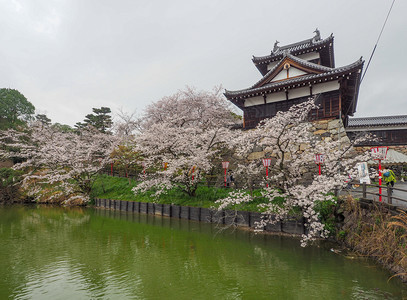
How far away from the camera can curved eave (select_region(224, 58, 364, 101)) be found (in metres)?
12.9

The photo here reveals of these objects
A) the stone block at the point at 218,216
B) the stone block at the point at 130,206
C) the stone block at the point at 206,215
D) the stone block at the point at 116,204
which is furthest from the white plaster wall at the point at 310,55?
the stone block at the point at 116,204

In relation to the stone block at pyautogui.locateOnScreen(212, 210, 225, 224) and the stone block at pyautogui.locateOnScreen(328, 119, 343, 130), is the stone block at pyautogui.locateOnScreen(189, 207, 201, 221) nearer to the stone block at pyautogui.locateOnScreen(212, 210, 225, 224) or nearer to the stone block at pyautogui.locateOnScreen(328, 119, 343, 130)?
the stone block at pyautogui.locateOnScreen(212, 210, 225, 224)

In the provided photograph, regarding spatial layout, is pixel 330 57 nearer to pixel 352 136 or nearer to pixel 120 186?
pixel 352 136

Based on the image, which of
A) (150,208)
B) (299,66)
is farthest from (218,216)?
(299,66)

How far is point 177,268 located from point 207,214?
6222 millimetres

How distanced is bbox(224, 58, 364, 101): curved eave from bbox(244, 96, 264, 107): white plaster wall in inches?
20.9

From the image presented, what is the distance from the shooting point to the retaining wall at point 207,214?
33.3 feet

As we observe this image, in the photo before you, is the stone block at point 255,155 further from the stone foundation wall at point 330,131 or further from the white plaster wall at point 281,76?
the white plaster wall at point 281,76

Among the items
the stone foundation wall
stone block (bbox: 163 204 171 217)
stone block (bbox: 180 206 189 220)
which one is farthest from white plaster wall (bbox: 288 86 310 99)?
stone block (bbox: 163 204 171 217)

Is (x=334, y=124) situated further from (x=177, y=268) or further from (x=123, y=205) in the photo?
(x=123, y=205)

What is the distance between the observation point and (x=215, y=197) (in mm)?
13883

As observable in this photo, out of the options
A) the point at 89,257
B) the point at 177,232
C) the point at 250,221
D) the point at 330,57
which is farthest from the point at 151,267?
the point at 330,57

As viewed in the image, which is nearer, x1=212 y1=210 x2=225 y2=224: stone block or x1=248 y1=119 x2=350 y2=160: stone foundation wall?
x1=212 y1=210 x2=225 y2=224: stone block

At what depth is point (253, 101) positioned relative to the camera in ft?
57.2
